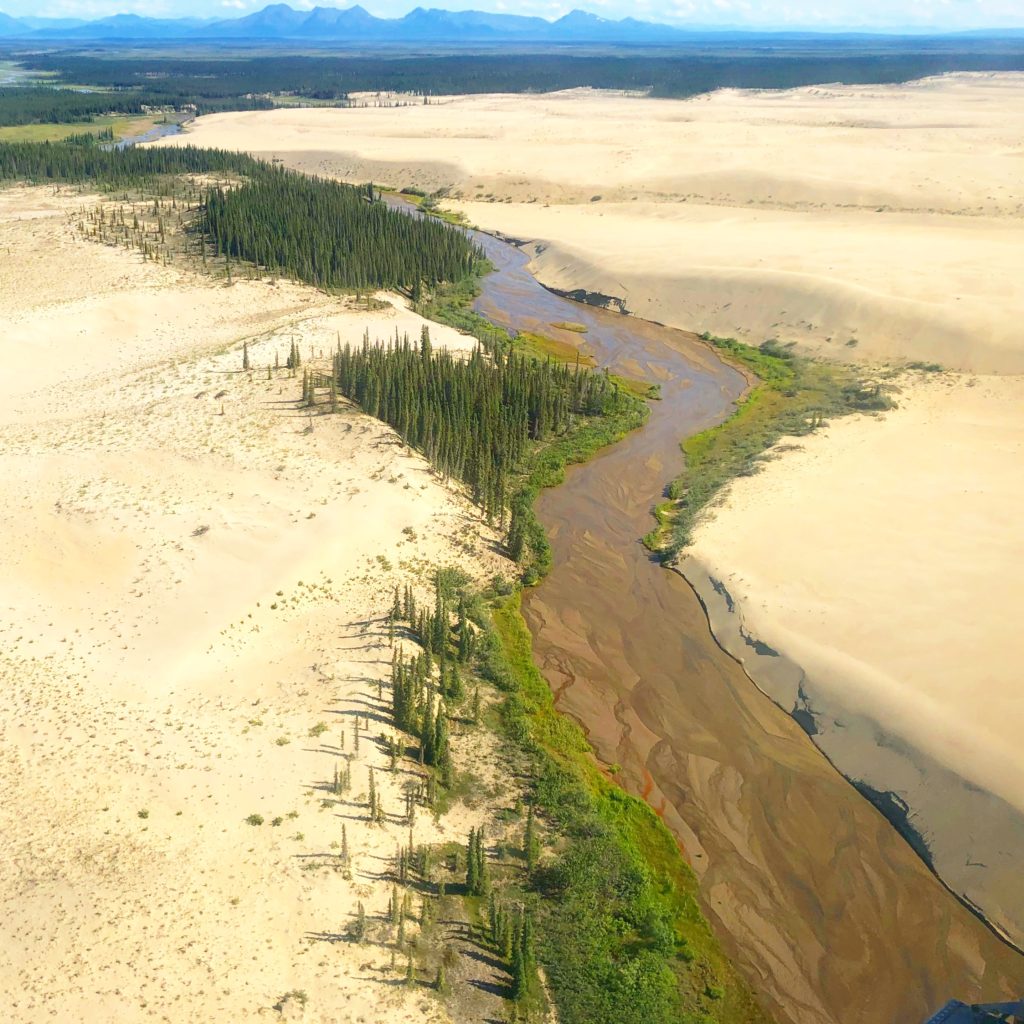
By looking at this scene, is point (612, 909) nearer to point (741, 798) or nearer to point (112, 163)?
point (741, 798)

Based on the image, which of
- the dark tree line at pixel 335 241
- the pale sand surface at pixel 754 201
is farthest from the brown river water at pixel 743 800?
the dark tree line at pixel 335 241

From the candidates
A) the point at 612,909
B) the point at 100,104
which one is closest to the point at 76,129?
the point at 100,104

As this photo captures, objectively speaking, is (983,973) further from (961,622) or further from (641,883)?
(961,622)

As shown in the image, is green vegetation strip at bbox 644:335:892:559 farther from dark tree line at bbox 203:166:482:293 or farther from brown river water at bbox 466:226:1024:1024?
dark tree line at bbox 203:166:482:293

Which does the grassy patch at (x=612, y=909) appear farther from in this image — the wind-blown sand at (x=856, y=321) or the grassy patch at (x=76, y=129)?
the grassy patch at (x=76, y=129)

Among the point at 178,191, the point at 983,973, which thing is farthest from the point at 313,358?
the point at 178,191

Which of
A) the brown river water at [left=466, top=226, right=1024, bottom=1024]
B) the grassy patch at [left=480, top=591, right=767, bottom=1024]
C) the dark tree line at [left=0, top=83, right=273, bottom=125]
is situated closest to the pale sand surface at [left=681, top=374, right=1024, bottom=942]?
the brown river water at [left=466, top=226, right=1024, bottom=1024]
